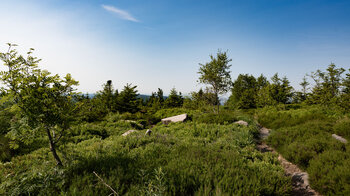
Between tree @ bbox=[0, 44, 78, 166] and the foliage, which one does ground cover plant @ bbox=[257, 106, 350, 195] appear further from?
the foliage

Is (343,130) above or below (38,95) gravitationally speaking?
below

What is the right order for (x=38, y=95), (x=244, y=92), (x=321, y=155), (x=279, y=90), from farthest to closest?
(x=244, y=92), (x=279, y=90), (x=321, y=155), (x=38, y=95)

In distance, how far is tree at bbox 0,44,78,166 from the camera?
10.2 ft

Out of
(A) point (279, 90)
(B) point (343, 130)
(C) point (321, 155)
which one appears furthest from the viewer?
(A) point (279, 90)

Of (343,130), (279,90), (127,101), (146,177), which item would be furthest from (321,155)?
(127,101)

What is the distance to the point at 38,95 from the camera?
324 cm

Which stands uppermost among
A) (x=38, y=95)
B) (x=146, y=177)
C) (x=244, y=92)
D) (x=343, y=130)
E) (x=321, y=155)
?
(x=244, y=92)

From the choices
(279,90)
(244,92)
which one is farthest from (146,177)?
(244,92)

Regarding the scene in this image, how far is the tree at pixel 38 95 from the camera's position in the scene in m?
3.12

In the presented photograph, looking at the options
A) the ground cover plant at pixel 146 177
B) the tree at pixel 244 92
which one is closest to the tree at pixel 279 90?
the tree at pixel 244 92

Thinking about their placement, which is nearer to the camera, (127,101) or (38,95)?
(38,95)

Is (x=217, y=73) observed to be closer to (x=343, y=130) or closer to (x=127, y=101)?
(x=343, y=130)

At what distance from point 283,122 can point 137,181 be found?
12263 millimetres

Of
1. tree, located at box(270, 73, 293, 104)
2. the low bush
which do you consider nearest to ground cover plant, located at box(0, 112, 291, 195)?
the low bush
